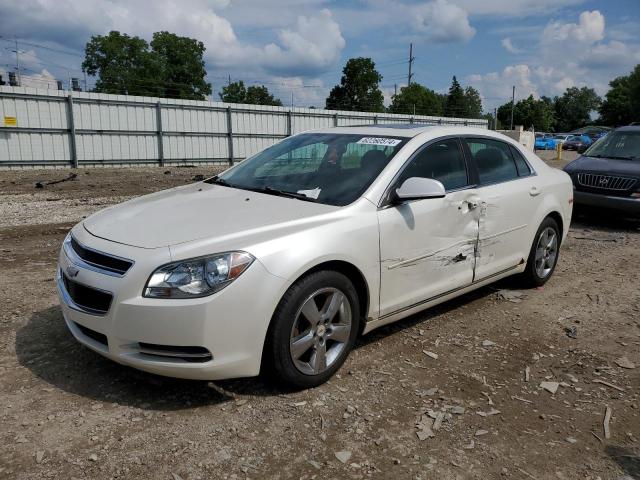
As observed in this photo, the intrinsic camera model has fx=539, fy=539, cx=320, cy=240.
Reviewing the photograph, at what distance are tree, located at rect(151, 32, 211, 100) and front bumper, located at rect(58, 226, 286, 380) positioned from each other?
73.3 m

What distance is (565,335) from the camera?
14.4ft

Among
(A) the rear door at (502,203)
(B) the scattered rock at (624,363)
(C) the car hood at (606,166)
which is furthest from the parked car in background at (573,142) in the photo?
(B) the scattered rock at (624,363)

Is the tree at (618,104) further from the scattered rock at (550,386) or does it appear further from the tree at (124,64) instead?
the scattered rock at (550,386)

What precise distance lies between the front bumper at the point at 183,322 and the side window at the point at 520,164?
10.2 ft

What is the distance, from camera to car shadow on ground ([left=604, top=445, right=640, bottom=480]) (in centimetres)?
267

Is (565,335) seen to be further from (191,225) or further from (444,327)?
(191,225)

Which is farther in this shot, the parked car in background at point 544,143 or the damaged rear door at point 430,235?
the parked car in background at point 544,143

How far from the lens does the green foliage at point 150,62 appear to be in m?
71.8

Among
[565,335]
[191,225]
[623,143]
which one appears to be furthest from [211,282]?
[623,143]

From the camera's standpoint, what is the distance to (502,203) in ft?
15.3

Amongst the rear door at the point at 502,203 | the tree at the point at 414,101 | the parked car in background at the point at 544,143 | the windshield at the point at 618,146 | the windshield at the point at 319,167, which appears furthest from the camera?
the tree at the point at 414,101

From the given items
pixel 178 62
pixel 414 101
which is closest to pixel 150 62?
pixel 178 62

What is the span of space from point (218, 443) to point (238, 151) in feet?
69.4

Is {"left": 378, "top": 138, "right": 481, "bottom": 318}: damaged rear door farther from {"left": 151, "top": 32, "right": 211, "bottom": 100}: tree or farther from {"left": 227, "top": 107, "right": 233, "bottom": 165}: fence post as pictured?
{"left": 151, "top": 32, "right": 211, "bottom": 100}: tree
